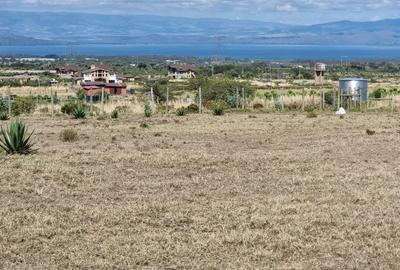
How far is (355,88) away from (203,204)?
30288 millimetres

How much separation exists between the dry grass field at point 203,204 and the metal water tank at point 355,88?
Result: 60.1 ft

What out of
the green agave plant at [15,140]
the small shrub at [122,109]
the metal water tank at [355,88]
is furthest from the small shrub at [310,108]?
the green agave plant at [15,140]

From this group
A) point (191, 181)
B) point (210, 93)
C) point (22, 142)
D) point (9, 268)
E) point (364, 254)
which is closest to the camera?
point (9, 268)

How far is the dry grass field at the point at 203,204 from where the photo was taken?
886cm

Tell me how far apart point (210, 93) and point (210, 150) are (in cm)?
2617

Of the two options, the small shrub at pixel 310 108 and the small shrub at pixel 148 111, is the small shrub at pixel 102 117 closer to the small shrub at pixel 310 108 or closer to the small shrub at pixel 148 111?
the small shrub at pixel 148 111

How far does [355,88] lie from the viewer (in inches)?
1607

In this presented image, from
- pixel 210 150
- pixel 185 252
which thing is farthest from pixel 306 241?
pixel 210 150

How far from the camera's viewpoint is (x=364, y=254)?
29.2ft

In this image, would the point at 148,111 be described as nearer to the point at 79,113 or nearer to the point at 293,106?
the point at 79,113

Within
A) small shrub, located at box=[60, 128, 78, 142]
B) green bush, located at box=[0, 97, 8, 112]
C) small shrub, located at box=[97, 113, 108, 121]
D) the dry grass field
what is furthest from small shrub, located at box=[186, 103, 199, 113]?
small shrub, located at box=[60, 128, 78, 142]

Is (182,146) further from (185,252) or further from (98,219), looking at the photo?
(185,252)

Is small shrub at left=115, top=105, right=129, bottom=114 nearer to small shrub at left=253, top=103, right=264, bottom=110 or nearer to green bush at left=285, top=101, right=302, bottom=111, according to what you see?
small shrub at left=253, top=103, right=264, bottom=110

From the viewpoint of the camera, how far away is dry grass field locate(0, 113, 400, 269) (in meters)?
8.86
